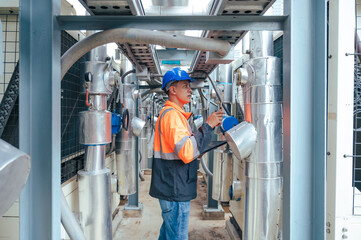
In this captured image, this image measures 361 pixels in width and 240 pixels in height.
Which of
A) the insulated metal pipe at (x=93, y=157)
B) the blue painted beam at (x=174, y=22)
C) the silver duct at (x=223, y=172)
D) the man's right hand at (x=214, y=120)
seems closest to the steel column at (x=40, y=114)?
the blue painted beam at (x=174, y=22)

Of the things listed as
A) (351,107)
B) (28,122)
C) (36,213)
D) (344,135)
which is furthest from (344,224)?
(28,122)

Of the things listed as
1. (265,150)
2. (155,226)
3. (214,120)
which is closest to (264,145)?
(265,150)

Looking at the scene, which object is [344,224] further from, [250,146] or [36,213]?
[36,213]

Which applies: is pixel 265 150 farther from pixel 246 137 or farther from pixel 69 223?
pixel 69 223

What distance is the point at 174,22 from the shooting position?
4.22ft

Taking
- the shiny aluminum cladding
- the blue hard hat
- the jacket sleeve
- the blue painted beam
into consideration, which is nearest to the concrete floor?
the shiny aluminum cladding

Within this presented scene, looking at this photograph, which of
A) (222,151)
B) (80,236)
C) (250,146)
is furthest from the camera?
(222,151)

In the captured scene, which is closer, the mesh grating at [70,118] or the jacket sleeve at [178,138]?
the jacket sleeve at [178,138]

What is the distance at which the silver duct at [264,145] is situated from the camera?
1.82m

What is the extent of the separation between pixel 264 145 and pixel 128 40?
1.22 meters

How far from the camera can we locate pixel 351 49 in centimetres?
149

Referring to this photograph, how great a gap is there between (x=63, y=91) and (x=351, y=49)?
226 centimetres

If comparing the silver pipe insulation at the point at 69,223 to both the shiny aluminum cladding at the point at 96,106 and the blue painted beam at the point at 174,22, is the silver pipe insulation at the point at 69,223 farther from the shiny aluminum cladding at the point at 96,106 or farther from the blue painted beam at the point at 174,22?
the blue painted beam at the point at 174,22

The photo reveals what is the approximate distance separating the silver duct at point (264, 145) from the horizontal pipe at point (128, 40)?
602 mm
